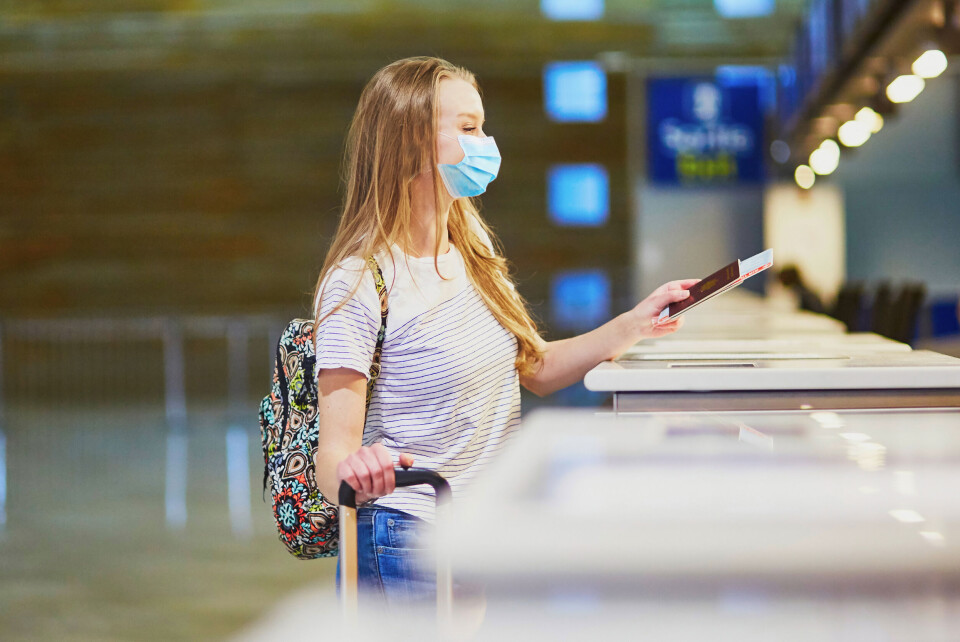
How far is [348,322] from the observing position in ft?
4.87

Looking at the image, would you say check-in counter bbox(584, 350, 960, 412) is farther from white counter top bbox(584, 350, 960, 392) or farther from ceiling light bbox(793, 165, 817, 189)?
ceiling light bbox(793, 165, 817, 189)

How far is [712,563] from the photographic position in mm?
813

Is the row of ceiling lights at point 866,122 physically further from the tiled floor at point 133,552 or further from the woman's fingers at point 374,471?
the woman's fingers at point 374,471

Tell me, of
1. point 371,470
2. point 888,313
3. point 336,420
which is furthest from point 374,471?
point 888,313

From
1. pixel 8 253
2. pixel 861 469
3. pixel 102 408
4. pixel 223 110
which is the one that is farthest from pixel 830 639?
pixel 8 253

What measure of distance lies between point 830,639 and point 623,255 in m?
10.5

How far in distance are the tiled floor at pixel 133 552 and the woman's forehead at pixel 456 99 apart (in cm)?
221

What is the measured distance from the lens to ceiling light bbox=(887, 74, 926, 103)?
5.57m

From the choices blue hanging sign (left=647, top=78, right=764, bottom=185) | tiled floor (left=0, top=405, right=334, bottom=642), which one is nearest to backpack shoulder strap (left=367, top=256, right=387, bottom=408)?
tiled floor (left=0, top=405, right=334, bottom=642)

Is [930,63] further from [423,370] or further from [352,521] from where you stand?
[352,521]

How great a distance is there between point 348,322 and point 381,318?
67 millimetres

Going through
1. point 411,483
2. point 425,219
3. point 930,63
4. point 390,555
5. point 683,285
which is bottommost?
point 390,555

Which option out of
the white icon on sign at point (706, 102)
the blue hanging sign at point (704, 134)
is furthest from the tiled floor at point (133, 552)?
the white icon on sign at point (706, 102)

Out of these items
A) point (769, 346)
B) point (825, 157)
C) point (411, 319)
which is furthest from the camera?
point (825, 157)
